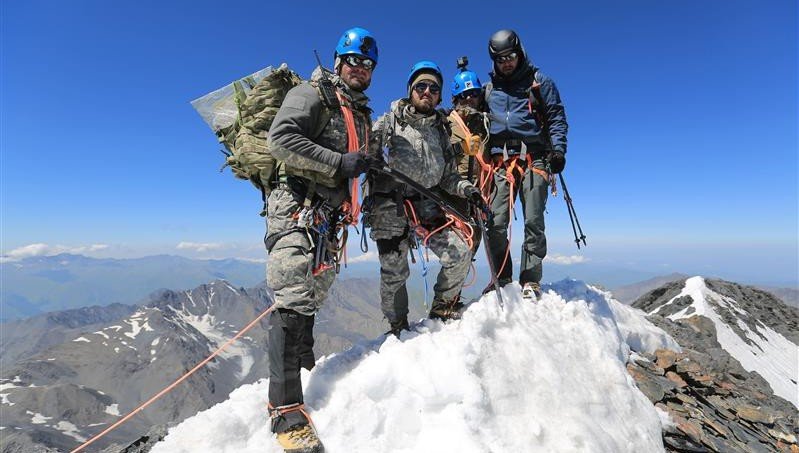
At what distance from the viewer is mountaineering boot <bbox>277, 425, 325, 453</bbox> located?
156 inches

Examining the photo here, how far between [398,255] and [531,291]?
2740 millimetres

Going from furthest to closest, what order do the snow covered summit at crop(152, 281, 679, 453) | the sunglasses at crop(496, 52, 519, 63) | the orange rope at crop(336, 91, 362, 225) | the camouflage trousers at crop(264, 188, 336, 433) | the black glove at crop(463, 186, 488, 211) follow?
the sunglasses at crop(496, 52, 519, 63)
the black glove at crop(463, 186, 488, 211)
the orange rope at crop(336, 91, 362, 225)
the camouflage trousers at crop(264, 188, 336, 433)
the snow covered summit at crop(152, 281, 679, 453)

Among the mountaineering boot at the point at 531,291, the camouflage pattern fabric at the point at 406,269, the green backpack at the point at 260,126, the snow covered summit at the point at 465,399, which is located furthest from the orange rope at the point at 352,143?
the mountaineering boot at the point at 531,291

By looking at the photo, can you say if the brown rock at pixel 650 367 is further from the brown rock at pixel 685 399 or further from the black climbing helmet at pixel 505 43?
the black climbing helmet at pixel 505 43

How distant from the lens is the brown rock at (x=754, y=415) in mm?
6918

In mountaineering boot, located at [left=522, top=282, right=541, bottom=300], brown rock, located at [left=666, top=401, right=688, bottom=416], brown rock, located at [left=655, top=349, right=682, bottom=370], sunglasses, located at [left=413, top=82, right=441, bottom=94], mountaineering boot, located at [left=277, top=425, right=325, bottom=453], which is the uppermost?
sunglasses, located at [left=413, top=82, right=441, bottom=94]

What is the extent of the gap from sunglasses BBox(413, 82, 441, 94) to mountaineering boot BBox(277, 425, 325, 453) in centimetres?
465

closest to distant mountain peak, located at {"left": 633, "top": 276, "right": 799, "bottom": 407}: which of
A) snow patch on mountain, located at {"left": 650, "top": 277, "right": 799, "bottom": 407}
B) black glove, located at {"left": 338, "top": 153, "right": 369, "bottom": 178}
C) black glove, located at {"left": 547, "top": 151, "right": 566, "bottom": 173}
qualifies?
snow patch on mountain, located at {"left": 650, "top": 277, "right": 799, "bottom": 407}

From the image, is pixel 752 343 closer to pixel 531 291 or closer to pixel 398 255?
pixel 531 291

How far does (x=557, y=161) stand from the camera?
760 cm

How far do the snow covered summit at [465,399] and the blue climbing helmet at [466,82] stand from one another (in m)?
4.38

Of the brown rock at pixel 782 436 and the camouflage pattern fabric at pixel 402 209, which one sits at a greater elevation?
the camouflage pattern fabric at pixel 402 209

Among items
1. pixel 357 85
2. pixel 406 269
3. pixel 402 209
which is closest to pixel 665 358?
pixel 406 269

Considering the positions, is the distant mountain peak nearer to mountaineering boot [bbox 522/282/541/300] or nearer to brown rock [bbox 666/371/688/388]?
brown rock [bbox 666/371/688/388]
